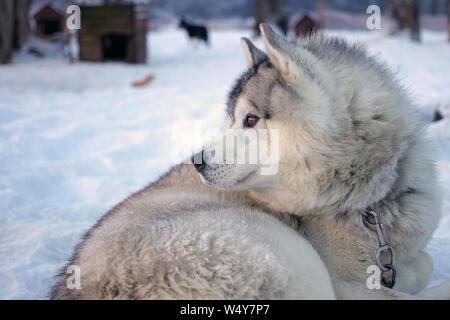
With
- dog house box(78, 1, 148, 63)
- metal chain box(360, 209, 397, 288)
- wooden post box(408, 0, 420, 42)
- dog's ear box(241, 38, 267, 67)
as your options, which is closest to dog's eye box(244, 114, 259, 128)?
dog's ear box(241, 38, 267, 67)

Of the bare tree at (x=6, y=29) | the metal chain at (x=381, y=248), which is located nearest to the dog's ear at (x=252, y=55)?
the metal chain at (x=381, y=248)

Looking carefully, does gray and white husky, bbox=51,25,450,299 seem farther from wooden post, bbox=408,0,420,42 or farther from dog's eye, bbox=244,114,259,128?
wooden post, bbox=408,0,420,42

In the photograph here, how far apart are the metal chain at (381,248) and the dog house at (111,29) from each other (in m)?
11.7

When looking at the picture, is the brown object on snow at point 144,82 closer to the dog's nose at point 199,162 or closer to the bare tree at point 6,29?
the bare tree at point 6,29

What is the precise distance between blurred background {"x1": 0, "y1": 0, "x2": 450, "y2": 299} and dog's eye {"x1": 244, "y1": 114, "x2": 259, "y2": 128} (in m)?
0.82

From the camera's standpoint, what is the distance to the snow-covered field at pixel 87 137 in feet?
10.0

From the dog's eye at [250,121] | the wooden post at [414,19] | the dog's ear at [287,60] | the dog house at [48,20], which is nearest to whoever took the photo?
the dog's ear at [287,60]

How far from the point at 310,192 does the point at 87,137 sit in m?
4.47

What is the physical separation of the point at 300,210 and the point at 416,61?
876 cm

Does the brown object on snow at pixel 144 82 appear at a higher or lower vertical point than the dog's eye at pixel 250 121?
lower

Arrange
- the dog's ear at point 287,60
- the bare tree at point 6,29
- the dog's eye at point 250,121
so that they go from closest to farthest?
the dog's ear at point 287,60 → the dog's eye at point 250,121 → the bare tree at point 6,29

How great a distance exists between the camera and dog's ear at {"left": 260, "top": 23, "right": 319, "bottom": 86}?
209 cm

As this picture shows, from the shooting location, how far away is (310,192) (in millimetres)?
2238
